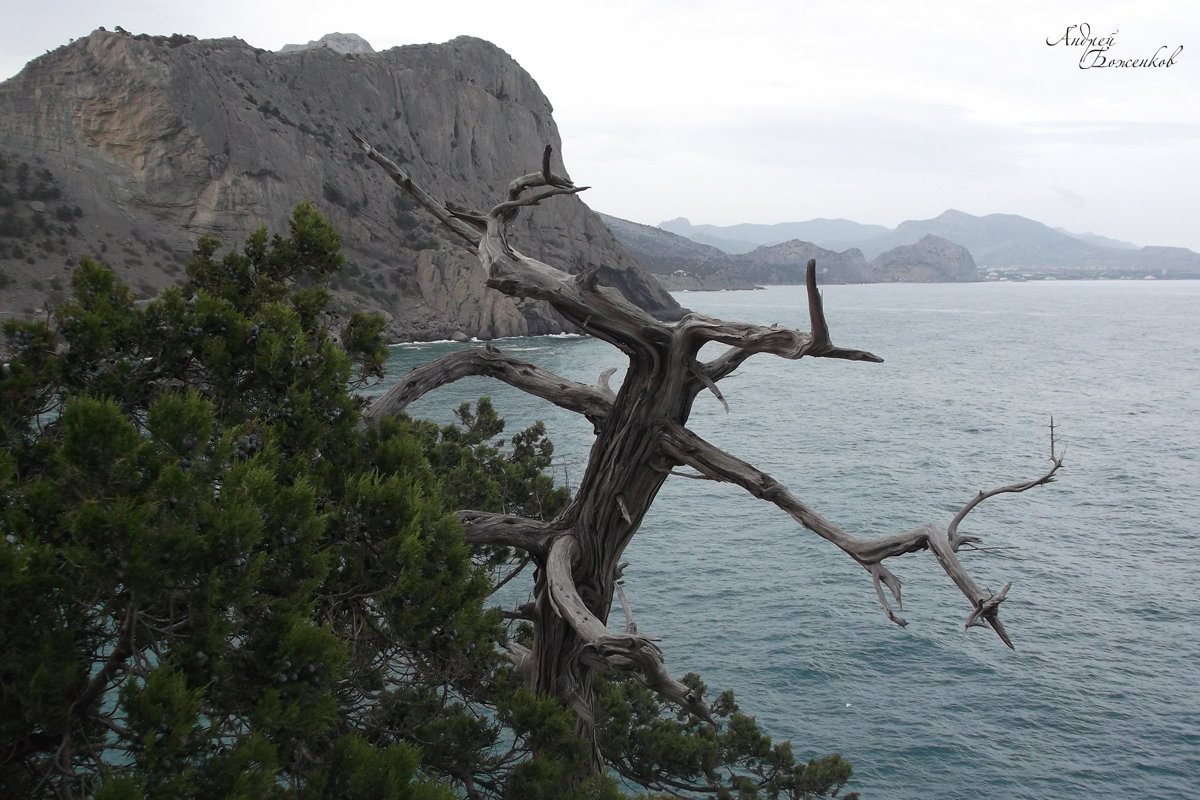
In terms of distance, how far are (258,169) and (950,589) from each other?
5712 cm

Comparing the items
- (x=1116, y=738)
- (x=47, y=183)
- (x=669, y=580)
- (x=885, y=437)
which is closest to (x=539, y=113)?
(x=47, y=183)

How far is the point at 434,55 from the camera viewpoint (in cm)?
8881

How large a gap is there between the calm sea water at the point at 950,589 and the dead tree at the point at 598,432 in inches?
122

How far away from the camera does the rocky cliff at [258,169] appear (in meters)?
53.5

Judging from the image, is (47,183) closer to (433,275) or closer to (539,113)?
(433,275)

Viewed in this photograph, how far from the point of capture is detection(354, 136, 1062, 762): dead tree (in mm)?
4520

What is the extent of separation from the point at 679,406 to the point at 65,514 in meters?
3.04

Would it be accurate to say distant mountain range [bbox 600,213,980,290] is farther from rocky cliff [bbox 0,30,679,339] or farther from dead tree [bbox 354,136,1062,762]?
dead tree [bbox 354,136,1062,762]

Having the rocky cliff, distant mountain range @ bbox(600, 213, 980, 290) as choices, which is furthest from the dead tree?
distant mountain range @ bbox(600, 213, 980, 290)

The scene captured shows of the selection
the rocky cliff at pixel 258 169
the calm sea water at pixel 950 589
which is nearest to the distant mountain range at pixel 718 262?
the rocky cliff at pixel 258 169

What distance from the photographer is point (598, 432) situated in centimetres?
538

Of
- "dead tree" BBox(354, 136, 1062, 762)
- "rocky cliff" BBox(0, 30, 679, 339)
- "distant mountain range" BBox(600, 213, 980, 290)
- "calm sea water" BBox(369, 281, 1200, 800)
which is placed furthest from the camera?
"distant mountain range" BBox(600, 213, 980, 290)

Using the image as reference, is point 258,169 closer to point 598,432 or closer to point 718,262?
point 598,432

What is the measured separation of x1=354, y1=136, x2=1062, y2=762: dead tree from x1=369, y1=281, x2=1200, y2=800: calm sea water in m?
3.09
